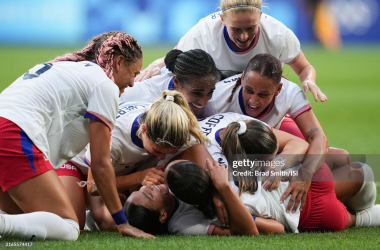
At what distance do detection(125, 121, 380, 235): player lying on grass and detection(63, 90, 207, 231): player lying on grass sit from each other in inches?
7.5

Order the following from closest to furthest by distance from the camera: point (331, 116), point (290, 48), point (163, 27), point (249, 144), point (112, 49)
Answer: point (112, 49) → point (249, 144) → point (290, 48) → point (331, 116) → point (163, 27)

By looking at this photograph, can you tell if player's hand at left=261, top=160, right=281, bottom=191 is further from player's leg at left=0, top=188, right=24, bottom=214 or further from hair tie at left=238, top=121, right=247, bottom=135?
player's leg at left=0, top=188, right=24, bottom=214

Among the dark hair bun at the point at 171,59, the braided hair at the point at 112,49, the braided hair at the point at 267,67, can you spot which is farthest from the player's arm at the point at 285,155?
the braided hair at the point at 112,49

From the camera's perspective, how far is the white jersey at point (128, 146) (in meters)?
3.76

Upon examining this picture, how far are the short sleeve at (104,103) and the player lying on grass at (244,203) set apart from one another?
50 cm

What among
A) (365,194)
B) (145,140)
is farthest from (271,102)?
(145,140)

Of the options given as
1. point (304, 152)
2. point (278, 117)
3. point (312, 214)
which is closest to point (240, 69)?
point (278, 117)

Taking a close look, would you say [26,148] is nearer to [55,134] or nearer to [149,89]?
[55,134]

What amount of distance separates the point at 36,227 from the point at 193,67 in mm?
1786

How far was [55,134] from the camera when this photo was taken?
132 inches

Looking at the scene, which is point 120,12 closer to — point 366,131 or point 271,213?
point 366,131

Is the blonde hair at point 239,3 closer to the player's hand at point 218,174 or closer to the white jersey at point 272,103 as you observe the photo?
the white jersey at point 272,103

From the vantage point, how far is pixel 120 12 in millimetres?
15703

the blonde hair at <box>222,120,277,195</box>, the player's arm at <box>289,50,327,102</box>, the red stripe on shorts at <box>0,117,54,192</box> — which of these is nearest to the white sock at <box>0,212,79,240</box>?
the red stripe on shorts at <box>0,117,54,192</box>
